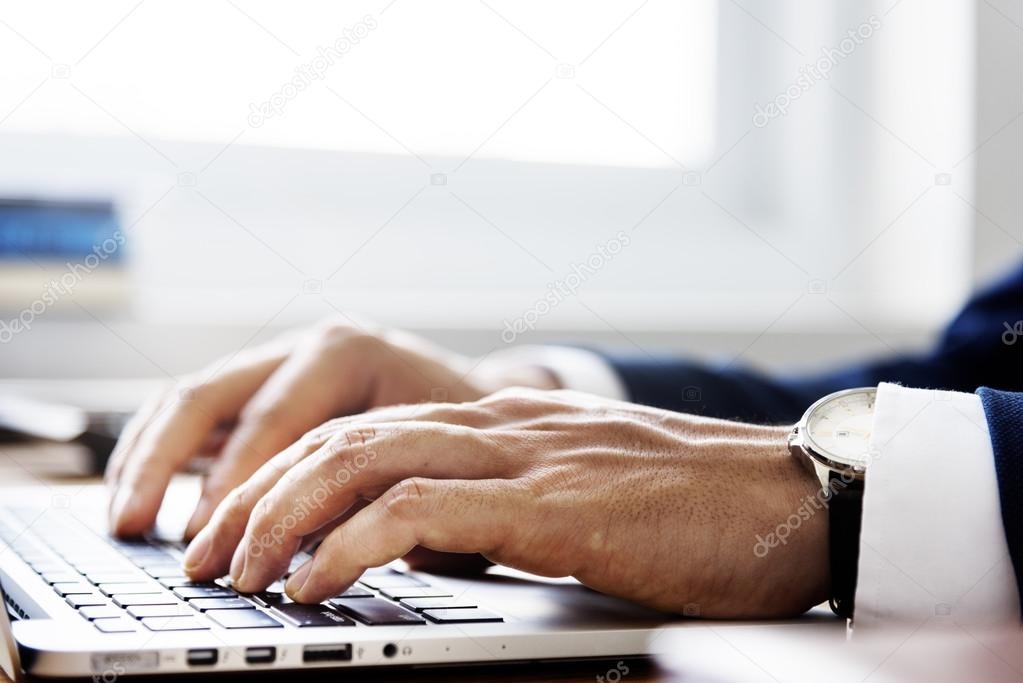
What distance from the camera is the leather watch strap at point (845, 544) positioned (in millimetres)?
583

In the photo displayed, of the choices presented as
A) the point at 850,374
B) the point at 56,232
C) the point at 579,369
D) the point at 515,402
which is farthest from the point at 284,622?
the point at 56,232

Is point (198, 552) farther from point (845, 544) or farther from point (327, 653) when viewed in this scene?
point (845, 544)

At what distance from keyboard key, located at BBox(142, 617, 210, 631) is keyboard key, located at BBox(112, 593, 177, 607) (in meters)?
0.04

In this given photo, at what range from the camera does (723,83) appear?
2.29 meters

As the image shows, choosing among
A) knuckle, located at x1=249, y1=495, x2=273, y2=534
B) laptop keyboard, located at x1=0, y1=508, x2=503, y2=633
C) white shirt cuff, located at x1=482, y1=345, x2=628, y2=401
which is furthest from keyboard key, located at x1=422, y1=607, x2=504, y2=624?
white shirt cuff, located at x1=482, y1=345, x2=628, y2=401

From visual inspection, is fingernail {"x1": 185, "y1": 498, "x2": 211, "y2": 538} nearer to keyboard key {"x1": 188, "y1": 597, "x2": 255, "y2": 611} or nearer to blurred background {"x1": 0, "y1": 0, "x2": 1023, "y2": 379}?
keyboard key {"x1": 188, "y1": 597, "x2": 255, "y2": 611}

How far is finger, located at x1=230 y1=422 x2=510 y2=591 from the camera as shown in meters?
0.57

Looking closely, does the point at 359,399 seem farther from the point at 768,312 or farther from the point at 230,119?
the point at 768,312

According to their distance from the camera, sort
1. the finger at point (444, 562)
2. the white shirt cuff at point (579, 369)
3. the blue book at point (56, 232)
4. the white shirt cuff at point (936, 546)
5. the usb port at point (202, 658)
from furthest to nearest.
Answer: the blue book at point (56, 232) < the white shirt cuff at point (579, 369) < the finger at point (444, 562) < the white shirt cuff at point (936, 546) < the usb port at point (202, 658)

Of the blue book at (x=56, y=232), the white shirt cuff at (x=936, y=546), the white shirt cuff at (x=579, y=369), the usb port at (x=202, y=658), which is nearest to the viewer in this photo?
the usb port at (x=202, y=658)

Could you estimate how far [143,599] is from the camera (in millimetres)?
551

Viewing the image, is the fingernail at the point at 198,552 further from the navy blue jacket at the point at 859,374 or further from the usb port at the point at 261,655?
the navy blue jacket at the point at 859,374

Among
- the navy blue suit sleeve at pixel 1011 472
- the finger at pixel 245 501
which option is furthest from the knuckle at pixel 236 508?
the navy blue suit sleeve at pixel 1011 472

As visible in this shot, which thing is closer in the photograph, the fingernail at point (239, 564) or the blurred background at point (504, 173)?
the fingernail at point (239, 564)
